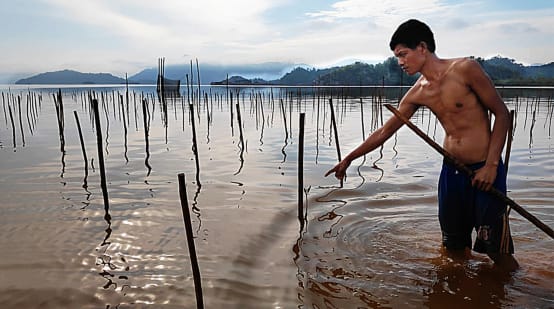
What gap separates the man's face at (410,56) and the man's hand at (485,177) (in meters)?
0.88

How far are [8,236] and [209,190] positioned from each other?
2864 mm

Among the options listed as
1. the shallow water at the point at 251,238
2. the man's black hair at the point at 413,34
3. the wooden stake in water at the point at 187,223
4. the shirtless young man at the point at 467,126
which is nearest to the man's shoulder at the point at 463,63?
the shirtless young man at the point at 467,126

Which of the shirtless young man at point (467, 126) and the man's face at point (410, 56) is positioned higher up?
the man's face at point (410, 56)

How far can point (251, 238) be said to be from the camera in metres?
4.70

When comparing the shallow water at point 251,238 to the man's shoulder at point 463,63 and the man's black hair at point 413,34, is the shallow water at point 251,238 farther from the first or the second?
the man's black hair at point 413,34

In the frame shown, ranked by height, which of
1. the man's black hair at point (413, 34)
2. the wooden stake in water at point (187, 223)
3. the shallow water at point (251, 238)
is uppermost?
the man's black hair at point (413, 34)

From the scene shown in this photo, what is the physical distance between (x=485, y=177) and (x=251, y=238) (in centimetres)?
258

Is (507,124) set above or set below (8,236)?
above

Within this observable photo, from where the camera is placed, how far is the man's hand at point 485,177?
2.97m

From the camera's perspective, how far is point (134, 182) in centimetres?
731

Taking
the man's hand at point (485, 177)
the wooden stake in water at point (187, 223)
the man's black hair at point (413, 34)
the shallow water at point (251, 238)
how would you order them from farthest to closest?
the shallow water at point (251, 238), the man's black hair at point (413, 34), the man's hand at point (485, 177), the wooden stake in water at point (187, 223)

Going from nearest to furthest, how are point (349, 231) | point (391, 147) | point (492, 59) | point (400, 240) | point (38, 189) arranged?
1. point (400, 240)
2. point (349, 231)
3. point (38, 189)
4. point (391, 147)
5. point (492, 59)

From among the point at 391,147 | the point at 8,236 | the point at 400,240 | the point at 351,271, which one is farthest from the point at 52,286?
the point at 391,147

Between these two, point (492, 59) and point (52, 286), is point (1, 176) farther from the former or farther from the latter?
point (492, 59)
